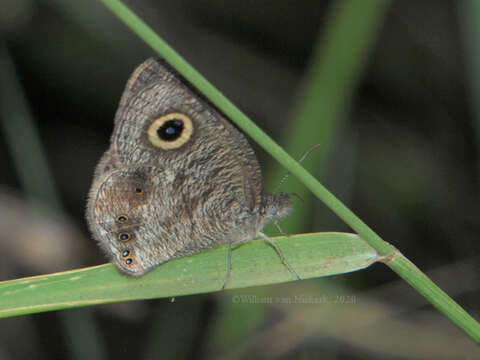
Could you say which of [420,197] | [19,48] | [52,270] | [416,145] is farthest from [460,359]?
[19,48]

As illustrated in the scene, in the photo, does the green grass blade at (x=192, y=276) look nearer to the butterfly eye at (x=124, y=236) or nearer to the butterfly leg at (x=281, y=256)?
the butterfly leg at (x=281, y=256)

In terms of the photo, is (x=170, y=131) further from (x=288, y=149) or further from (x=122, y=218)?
(x=288, y=149)

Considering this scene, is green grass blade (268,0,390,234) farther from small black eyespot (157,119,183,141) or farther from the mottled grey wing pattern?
small black eyespot (157,119,183,141)

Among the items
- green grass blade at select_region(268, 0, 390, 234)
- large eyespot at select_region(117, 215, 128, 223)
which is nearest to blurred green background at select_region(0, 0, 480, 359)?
green grass blade at select_region(268, 0, 390, 234)

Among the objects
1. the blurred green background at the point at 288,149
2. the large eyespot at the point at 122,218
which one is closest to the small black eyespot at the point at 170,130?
the large eyespot at the point at 122,218

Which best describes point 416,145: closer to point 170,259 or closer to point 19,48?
point 170,259

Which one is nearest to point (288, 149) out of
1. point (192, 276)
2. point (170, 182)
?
point (170, 182)
